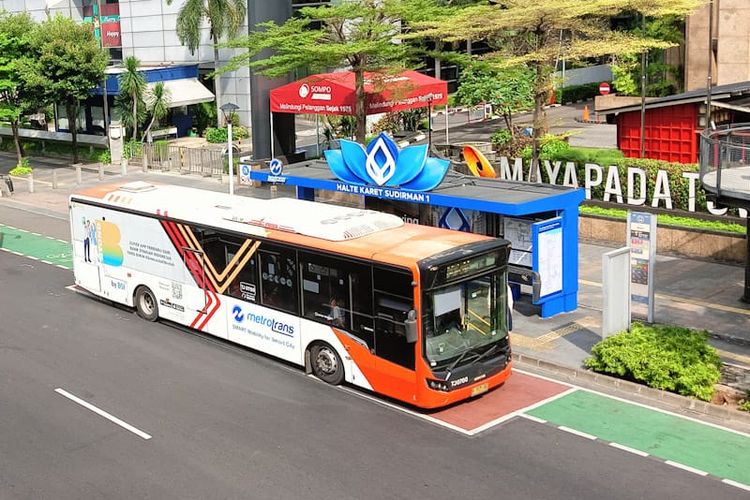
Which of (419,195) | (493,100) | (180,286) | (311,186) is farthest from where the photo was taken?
(493,100)

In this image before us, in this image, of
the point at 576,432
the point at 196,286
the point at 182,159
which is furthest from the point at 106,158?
the point at 576,432

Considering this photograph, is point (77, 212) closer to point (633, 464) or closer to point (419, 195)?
point (419, 195)

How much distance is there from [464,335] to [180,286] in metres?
7.34

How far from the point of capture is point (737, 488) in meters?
13.1

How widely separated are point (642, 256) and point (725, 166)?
8.07 feet

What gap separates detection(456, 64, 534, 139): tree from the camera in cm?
4238

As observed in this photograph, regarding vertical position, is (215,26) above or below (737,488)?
above

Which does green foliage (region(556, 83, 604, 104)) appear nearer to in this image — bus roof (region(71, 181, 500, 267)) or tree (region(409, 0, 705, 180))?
tree (region(409, 0, 705, 180))

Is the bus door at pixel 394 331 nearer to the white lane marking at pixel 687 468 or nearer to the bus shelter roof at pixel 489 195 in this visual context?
the white lane marking at pixel 687 468

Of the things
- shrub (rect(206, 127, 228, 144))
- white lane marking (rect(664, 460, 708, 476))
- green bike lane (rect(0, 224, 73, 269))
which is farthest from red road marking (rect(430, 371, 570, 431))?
shrub (rect(206, 127, 228, 144))

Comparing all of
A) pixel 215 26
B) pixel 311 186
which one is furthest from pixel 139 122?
pixel 311 186

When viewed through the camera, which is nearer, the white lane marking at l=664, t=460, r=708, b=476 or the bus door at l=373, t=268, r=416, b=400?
Answer: the white lane marking at l=664, t=460, r=708, b=476

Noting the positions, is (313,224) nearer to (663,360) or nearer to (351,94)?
(663,360)

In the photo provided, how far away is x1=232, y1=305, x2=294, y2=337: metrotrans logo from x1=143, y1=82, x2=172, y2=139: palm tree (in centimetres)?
3365
